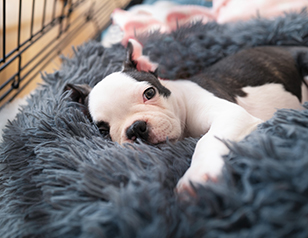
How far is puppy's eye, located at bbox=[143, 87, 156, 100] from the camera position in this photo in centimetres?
104

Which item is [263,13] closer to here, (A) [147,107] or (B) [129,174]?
(A) [147,107]

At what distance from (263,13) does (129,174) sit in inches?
66.5

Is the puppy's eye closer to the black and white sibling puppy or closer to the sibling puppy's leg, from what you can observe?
the black and white sibling puppy

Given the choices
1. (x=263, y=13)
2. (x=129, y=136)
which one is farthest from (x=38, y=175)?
(x=263, y=13)

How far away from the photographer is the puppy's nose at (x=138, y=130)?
913 millimetres

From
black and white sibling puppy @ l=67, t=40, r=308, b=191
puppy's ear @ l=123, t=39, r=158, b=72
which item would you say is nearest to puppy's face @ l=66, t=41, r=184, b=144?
black and white sibling puppy @ l=67, t=40, r=308, b=191

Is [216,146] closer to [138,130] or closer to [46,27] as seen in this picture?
[138,130]

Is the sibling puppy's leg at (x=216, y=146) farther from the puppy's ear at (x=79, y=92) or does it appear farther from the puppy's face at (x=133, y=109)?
the puppy's ear at (x=79, y=92)

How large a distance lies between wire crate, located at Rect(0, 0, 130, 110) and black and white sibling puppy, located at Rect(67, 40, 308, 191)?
779mm

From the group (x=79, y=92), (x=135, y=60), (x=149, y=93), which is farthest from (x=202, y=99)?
(x=79, y=92)

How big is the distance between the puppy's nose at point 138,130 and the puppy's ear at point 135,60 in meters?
0.37

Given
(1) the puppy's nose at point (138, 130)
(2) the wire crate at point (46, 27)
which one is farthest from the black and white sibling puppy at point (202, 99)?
(2) the wire crate at point (46, 27)

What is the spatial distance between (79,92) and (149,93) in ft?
1.07

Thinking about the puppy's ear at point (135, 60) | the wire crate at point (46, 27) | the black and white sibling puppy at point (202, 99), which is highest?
the wire crate at point (46, 27)
